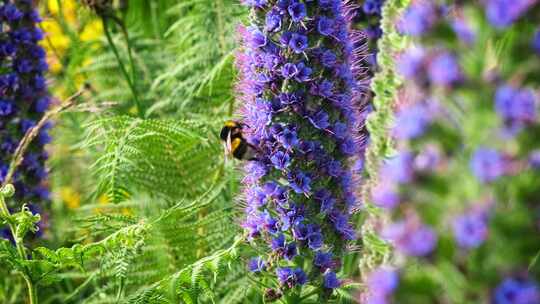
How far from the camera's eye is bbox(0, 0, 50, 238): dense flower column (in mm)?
3715

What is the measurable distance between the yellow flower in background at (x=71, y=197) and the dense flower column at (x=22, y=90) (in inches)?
54.6

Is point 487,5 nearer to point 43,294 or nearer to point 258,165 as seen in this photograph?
point 258,165

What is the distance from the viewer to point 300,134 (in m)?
2.62

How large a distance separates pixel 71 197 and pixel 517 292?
13.8ft

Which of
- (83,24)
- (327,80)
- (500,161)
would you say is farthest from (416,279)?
(83,24)

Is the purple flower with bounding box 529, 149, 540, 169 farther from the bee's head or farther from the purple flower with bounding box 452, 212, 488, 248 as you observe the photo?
the bee's head

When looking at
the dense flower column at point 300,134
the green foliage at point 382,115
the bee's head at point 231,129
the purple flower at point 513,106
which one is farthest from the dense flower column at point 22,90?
the purple flower at point 513,106

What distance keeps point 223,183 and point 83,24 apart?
4.82 feet

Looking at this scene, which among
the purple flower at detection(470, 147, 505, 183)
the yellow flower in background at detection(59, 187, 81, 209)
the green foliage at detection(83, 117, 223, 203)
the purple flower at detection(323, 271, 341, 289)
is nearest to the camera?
the purple flower at detection(470, 147, 505, 183)

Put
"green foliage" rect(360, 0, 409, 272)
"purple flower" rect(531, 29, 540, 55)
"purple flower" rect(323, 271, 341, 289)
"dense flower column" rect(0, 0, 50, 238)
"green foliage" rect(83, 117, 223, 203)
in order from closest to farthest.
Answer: "purple flower" rect(531, 29, 540, 55) → "green foliage" rect(360, 0, 409, 272) → "purple flower" rect(323, 271, 341, 289) → "green foliage" rect(83, 117, 223, 203) → "dense flower column" rect(0, 0, 50, 238)

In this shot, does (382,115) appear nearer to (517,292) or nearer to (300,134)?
(300,134)

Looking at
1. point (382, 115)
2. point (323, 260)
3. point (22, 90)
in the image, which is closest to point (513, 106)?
point (382, 115)

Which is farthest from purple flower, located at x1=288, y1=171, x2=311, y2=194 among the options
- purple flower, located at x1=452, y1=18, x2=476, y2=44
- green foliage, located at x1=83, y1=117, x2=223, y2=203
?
purple flower, located at x1=452, y1=18, x2=476, y2=44

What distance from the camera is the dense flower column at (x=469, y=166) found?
1.44 metres
